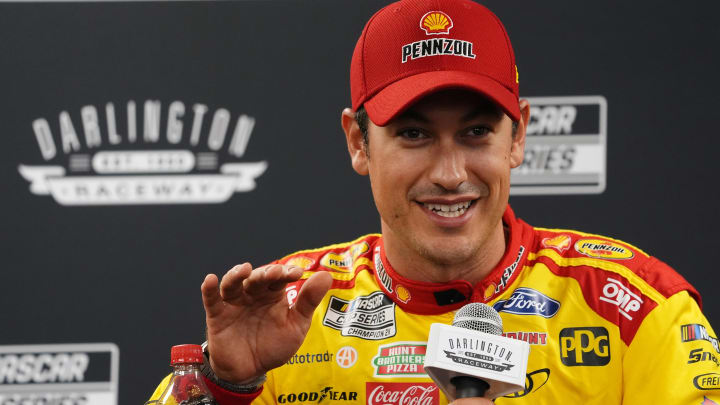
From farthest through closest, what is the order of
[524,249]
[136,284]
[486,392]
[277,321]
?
[136,284] < [524,249] < [277,321] < [486,392]

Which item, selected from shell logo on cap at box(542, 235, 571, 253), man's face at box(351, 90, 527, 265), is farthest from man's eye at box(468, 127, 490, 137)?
shell logo on cap at box(542, 235, 571, 253)

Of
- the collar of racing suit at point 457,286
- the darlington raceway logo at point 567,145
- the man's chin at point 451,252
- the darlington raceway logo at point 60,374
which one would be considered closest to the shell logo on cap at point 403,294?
the collar of racing suit at point 457,286

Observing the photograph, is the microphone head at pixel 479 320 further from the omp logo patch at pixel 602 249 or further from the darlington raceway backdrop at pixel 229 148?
the darlington raceway backdrop at pixel 229 148

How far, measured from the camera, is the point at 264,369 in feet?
3.88

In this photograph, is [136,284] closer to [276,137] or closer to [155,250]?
[155,250]

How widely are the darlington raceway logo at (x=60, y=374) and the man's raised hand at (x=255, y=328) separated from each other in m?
0.73

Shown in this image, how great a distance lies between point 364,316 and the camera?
1.38 m

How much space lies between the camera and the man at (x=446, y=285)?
1171 millimetres

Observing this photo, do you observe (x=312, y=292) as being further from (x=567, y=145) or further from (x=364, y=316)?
(x=567, y=145)

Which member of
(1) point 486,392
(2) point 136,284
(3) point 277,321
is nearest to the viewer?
(1) point 486,392

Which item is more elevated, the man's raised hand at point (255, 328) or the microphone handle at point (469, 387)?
the man's raised hand at point (255, 328)

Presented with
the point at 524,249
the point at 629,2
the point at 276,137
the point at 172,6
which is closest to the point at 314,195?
the point at 276,137

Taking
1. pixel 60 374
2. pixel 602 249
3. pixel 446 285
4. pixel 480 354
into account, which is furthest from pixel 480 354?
pixel 60 374

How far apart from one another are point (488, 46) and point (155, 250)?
90cm
